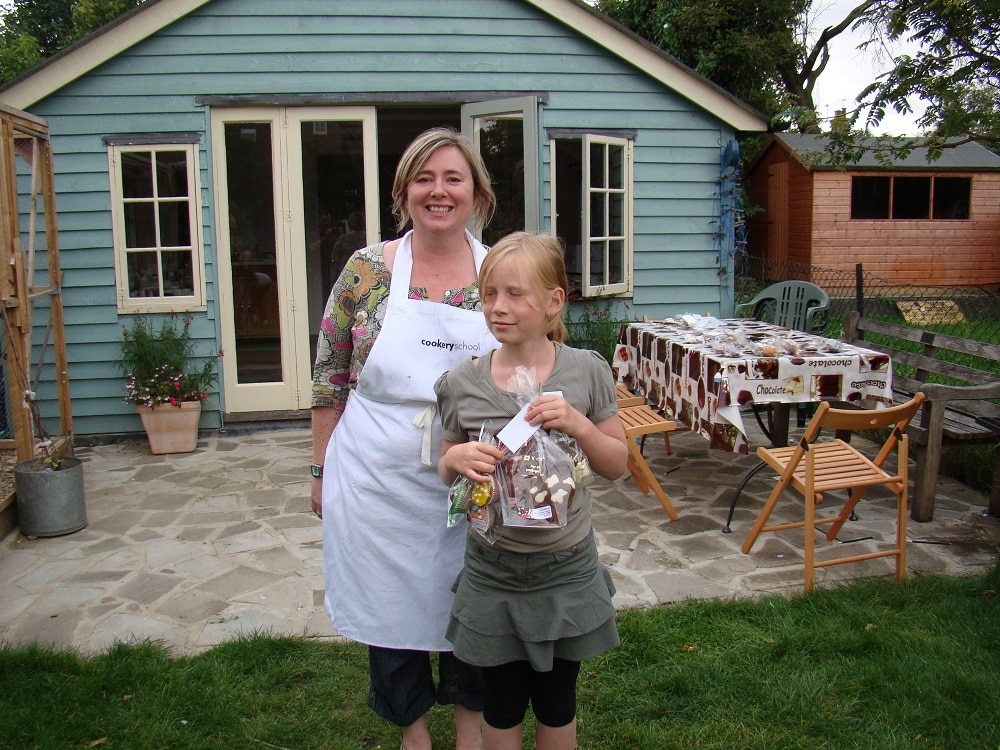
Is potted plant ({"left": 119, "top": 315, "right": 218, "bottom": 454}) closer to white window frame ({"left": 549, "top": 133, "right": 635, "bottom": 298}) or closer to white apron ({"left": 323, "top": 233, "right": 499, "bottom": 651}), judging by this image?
white window frame ({"left": 549, "top": 133, "right": 635, "bottom": 298})

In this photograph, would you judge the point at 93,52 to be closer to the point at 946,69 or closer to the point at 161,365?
the point at 161,365

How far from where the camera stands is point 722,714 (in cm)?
269

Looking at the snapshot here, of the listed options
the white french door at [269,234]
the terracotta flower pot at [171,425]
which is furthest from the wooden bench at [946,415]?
the terracotta flower pot at [171,425]

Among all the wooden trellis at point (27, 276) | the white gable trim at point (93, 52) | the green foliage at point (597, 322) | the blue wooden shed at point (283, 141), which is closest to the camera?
the wooden trellis at point (27, 276)

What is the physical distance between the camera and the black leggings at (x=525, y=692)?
194 cm

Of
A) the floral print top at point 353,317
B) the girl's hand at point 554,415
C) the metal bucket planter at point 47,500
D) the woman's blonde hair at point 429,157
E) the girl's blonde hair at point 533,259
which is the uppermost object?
the woman's blonde hair at point 429,157

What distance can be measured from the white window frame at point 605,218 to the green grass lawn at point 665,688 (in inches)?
162

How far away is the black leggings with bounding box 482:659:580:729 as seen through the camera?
76.5 inches

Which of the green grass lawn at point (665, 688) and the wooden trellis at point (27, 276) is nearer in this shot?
the green grass lawn at point (665, 688)

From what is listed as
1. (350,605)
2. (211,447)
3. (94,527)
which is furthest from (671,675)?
(211,447)

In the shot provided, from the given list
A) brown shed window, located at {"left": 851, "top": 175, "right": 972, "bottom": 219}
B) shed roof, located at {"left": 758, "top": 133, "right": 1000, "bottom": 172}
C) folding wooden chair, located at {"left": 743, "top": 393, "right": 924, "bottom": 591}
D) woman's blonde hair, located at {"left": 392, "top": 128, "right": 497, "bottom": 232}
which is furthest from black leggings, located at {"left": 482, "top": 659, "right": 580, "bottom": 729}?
brown shed window, located at {"left": 851, "top": 175, "right": 972, "bottom": 219}

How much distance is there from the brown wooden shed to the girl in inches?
590

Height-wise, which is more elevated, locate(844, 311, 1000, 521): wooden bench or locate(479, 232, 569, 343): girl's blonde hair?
locate(479, 232, 569, 343): girl's blonde hair

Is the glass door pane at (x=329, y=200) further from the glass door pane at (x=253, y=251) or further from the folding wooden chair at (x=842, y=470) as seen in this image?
the folding wooden chair at (x=842, y=470)
